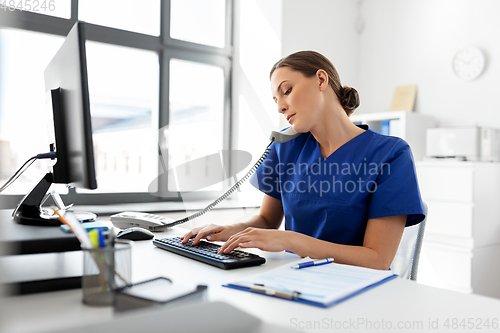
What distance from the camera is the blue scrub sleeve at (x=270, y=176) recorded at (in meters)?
1.44

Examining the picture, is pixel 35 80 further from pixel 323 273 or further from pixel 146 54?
pixel 323 273

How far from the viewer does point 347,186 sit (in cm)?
120

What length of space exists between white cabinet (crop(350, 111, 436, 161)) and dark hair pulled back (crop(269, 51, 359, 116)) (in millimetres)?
1653

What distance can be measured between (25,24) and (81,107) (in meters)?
1.83

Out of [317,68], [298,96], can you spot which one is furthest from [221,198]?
[317,68]

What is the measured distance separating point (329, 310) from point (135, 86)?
89.5 inches

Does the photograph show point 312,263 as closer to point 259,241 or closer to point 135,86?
point 259,241

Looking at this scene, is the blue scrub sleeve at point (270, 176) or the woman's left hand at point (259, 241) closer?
the woman's left hand at point (259, 241)

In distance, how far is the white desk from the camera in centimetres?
55

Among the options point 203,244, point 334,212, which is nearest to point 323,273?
point 203,244

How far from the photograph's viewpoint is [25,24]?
2.16 m

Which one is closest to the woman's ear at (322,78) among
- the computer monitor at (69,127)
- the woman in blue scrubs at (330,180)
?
the woman in blue scrubs at (330,180)

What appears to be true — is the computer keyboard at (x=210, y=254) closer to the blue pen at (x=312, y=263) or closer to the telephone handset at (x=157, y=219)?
the blue pen at (x=312, y=263)

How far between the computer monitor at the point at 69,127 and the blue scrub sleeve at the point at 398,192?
0.76 m
